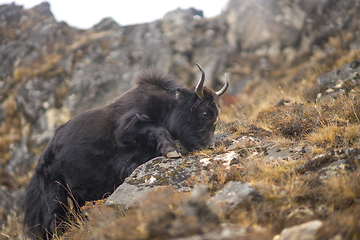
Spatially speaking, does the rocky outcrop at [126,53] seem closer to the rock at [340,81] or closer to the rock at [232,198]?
the rock at [340,81]

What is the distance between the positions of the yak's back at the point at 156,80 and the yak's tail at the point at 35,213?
367 centimetres

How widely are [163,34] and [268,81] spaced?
13.8 metres

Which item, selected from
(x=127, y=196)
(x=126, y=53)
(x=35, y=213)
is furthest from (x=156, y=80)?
(x=126, y=53)

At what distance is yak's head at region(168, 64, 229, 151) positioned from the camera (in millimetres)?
4789

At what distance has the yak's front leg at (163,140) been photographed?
4.18 m

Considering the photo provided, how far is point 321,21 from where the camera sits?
63.1 ft

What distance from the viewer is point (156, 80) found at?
589cm

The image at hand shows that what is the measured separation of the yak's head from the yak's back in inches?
31.7

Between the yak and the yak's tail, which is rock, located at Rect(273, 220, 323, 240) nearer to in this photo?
the yak

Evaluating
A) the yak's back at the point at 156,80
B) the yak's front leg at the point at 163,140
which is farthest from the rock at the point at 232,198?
the yak's back at the point at 156,80

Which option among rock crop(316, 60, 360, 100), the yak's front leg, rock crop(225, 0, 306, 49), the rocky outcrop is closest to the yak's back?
the yak's front leg

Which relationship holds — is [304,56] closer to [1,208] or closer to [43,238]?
[43,238]

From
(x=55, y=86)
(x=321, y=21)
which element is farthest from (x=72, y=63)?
(x=321, y=21)

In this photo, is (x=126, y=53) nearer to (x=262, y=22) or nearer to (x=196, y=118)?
(x=262, y=22)
